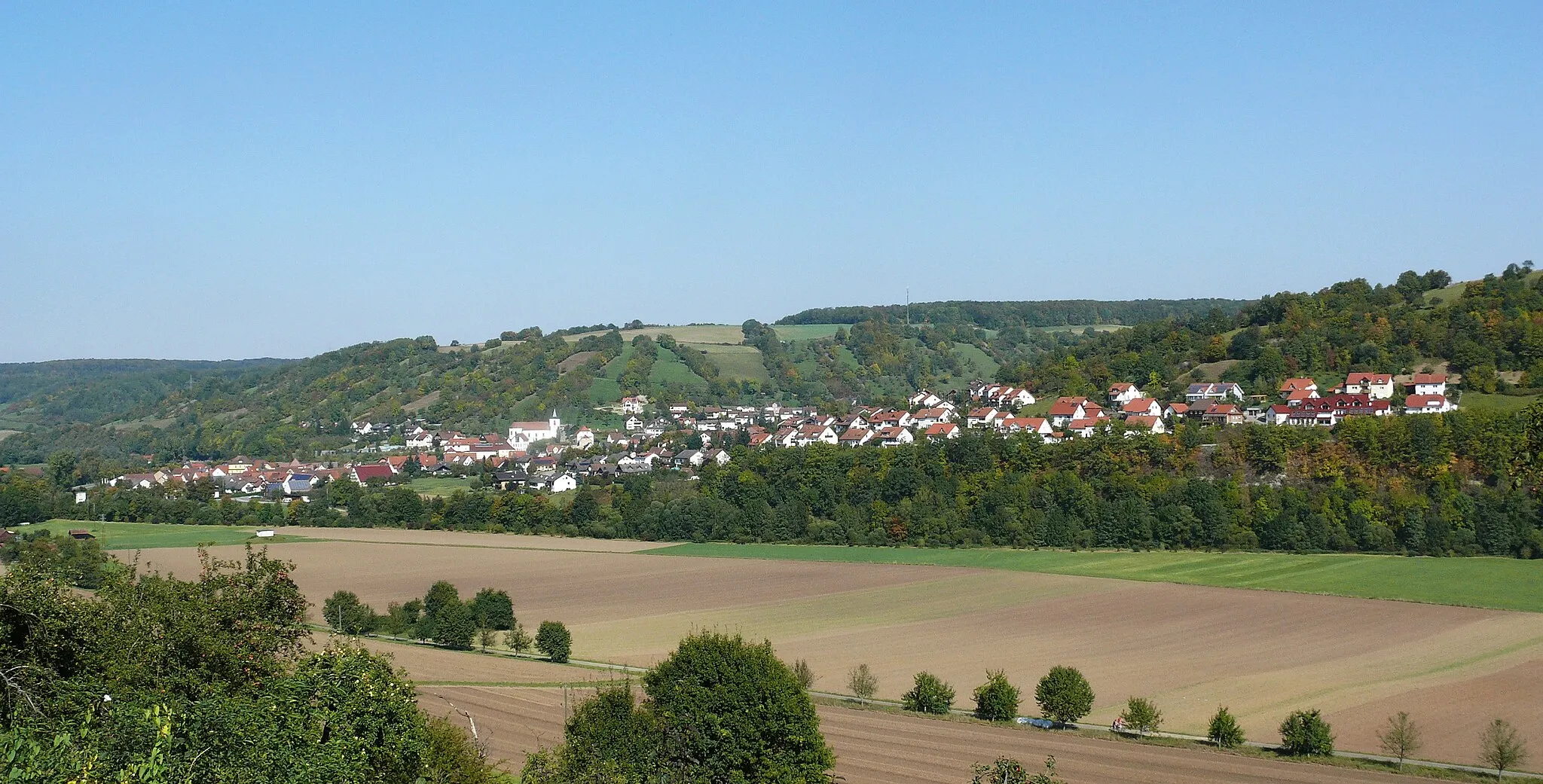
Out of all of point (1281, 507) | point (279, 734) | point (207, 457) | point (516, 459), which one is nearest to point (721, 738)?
point (279, 734)

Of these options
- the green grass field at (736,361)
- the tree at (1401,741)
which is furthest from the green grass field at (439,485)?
the tree at (1401,741)

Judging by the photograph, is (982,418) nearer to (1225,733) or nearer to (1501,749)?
(1225,733)

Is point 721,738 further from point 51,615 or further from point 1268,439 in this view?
point 1268,439

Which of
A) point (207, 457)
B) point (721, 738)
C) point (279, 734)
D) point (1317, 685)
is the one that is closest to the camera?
point (279, 734)

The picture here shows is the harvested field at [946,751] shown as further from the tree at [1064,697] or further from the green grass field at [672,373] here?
the green grass field at [672,373]

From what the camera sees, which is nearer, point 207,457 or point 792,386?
point 207,457

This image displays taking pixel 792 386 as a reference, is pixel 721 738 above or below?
below
